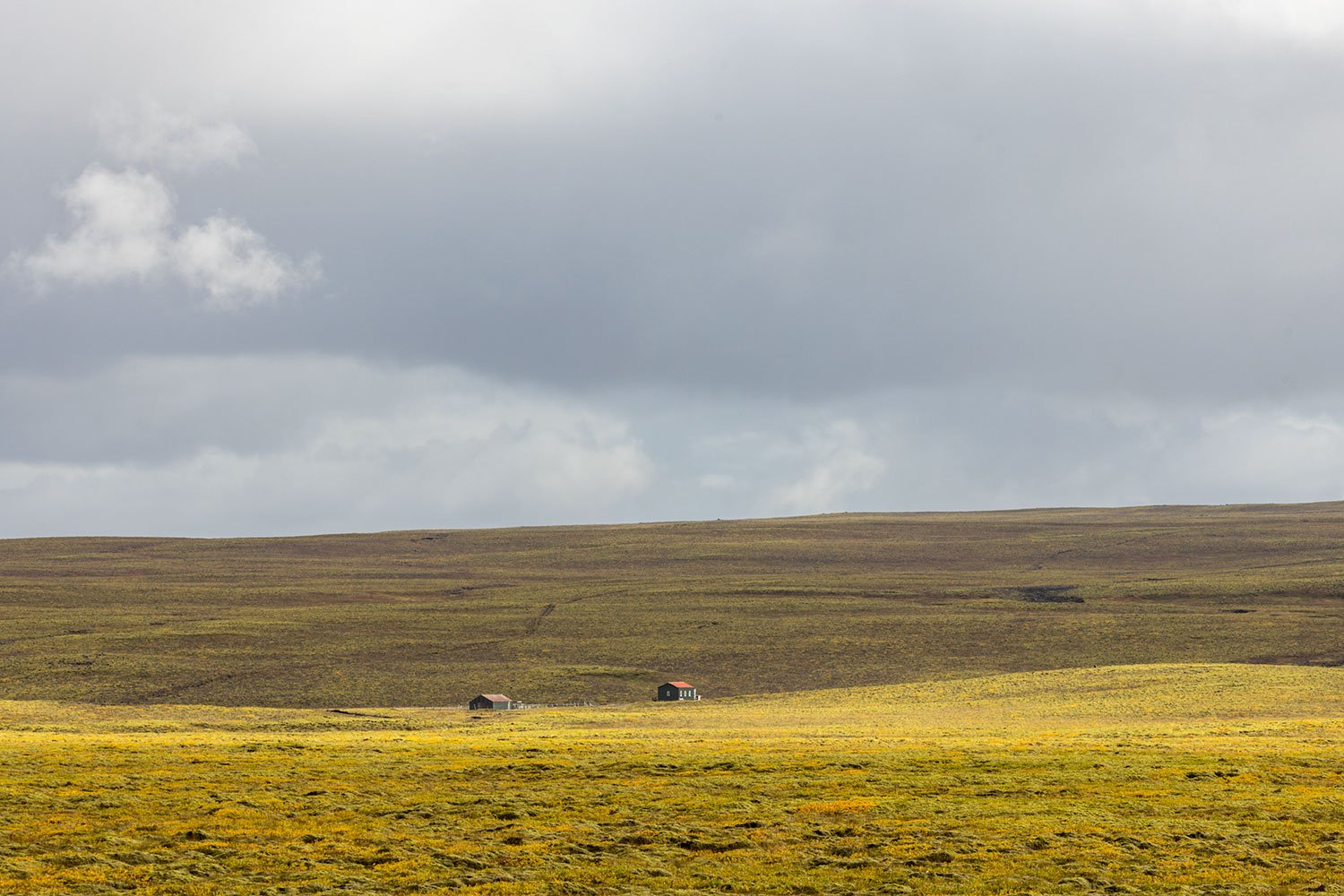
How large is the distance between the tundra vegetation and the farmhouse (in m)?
2.97

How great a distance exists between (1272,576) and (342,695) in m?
102

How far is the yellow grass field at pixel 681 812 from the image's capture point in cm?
2773

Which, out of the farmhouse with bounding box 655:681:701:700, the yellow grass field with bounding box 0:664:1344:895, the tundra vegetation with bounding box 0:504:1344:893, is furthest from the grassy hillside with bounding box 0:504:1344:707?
the yellow grass field with bounding box 0:664:1344:895

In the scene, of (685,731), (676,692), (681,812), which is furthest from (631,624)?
(681,812)

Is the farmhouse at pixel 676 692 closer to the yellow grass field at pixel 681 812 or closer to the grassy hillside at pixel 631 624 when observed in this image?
the grassy hillside at pixel 631 624

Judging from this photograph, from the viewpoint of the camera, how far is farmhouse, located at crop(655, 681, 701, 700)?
3615 inches

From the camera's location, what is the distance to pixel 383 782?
1596 inches

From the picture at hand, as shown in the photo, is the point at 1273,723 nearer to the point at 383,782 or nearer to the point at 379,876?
the point at 383,782

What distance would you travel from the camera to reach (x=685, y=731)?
63125mm

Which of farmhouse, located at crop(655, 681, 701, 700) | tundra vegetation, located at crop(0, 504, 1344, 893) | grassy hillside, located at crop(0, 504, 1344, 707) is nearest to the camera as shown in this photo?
tundra vegetation, located at crop(0, 504, 1344, 893)

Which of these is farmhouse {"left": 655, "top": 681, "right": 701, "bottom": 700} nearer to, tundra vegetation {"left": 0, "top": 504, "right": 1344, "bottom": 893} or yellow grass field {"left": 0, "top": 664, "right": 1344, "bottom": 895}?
tundra vegetation {"left": 0, "top": 504, "right": 1344, "bottom": 893}

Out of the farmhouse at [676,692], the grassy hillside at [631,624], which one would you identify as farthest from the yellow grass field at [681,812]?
the grassy hillside at [631,624]

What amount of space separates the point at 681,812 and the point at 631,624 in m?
92.1

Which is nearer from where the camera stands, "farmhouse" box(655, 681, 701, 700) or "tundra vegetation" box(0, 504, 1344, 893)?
"tundra vegetation" box(0, 504, 1344, 893)
